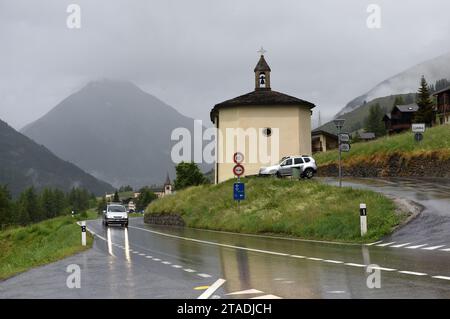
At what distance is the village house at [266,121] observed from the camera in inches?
1857

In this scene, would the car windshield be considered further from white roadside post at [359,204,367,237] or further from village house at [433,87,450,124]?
village house at [433,87,450,124]

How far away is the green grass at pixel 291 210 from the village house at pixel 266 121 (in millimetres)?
4339

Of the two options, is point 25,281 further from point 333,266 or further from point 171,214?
point 171,214

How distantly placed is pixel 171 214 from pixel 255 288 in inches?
1385

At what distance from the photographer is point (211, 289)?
9539mm

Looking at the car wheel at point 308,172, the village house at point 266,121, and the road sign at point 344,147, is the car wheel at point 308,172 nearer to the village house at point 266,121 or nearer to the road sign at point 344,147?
the village house at point 266,121

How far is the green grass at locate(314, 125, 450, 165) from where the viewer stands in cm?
3931

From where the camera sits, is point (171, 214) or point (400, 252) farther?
point (171, 214)

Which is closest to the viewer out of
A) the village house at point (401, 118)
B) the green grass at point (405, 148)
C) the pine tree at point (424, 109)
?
the green grass at point (405, 148)

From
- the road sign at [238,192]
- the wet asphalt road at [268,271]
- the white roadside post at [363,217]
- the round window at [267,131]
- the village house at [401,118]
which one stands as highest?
the village house at [401,118]

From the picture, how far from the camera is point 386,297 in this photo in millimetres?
8062

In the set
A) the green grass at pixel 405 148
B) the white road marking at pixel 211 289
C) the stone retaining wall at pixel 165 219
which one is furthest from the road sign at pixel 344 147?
the stone retaining wall at pixel 165 219

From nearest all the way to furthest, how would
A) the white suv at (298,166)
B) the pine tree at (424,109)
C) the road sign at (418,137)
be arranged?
the white suv at (298,166) → the road sign at (418,137) → the pine tree at (424,109)
